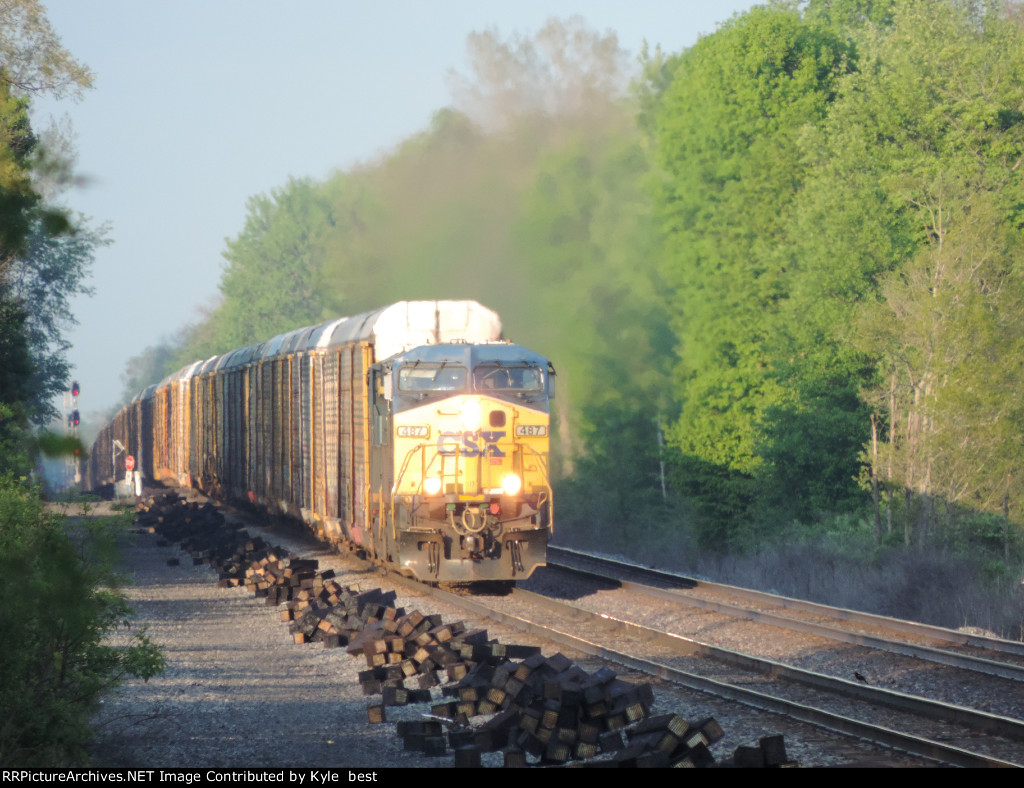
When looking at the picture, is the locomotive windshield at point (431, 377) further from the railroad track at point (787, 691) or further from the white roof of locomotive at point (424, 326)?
the railroad track at point (787, 691)

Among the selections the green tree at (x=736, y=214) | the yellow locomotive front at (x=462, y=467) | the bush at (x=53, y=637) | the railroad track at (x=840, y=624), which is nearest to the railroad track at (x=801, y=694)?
the yellow locomotive front at (x=462, y=467)

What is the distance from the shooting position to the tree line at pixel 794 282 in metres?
23.1

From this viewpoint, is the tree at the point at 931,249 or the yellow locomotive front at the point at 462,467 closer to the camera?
the yellow locomotive front at the point at 462,467

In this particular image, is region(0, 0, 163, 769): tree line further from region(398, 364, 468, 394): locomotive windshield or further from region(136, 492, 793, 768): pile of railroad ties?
region(398, 364, 468, 394): locomotive windshield

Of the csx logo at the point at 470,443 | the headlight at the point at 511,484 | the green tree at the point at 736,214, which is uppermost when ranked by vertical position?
the green tree at the point at 736,214

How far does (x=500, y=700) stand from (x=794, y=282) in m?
24.5

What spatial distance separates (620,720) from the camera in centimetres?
827

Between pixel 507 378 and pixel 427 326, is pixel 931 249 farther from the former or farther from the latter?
pixel 427 326

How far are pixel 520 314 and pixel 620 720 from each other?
45.4m

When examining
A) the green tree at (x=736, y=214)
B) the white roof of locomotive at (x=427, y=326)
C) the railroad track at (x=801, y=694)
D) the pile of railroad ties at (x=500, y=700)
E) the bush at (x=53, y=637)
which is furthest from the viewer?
the green tree at (x=736, y=214)

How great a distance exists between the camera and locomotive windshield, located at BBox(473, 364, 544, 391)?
50.9ft

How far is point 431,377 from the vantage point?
50.7 ft

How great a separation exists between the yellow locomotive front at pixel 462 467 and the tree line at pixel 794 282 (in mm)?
10576
